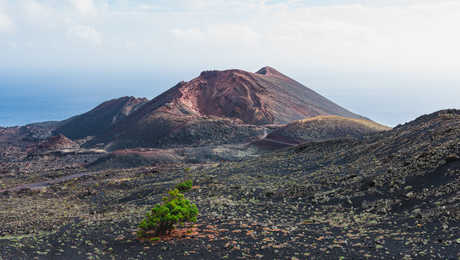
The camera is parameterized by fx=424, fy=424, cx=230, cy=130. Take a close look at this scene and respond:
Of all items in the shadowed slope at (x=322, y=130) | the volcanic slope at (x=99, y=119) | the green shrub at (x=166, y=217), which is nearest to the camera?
the green shrub at (x=166, y=217)

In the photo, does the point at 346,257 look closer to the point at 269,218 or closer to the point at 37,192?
the point at 269,218

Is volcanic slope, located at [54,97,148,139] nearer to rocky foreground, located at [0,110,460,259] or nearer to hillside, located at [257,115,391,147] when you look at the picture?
hillside, located at [257,115,391,147]

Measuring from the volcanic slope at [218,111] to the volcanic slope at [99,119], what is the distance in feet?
26.1

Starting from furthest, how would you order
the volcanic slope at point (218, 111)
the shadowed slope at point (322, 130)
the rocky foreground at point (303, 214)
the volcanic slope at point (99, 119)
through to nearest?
1. the volcanic slope at point (99, 119)
2. the volcanic slope at point (218, 111)
3. the shadowed slope at point (322, 130)
4. the rocky foreground at point (303, 214)

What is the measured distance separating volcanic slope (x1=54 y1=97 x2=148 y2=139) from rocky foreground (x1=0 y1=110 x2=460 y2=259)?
4713 cm

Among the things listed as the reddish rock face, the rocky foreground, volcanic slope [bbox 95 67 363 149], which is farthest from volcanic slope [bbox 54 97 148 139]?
the rocky foreground

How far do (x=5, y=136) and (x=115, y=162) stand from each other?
39057mm

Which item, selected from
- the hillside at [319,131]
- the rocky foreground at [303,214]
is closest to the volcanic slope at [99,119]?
the hillside at [319,131]

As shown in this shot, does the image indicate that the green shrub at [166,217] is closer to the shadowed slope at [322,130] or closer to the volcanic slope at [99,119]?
the shadowed slope at [322,130]

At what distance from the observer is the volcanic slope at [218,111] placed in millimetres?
47781

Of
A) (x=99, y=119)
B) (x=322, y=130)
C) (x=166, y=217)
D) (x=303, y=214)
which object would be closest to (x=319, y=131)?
(x=322, y=130)

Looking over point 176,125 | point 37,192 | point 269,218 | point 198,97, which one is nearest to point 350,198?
point 269,218

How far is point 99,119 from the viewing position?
233 ft

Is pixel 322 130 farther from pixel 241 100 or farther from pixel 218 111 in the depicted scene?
pixel 218 111
